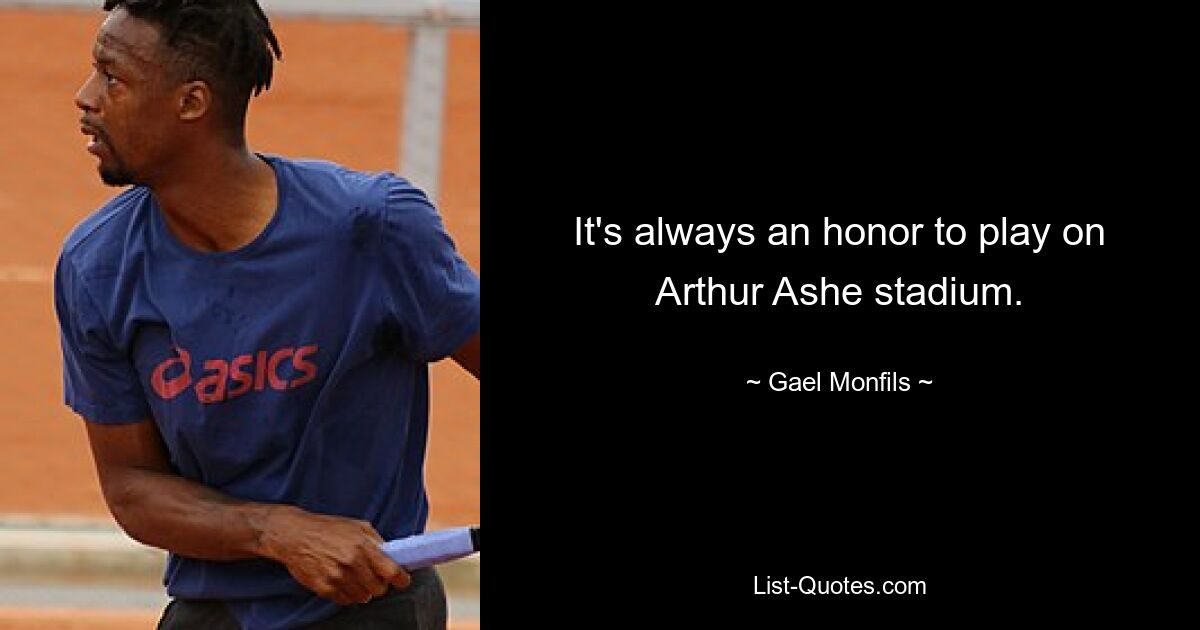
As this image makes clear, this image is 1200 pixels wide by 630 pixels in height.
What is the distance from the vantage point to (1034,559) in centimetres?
396

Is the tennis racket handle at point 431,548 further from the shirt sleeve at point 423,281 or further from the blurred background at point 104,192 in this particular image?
the blurred background at point 104,192

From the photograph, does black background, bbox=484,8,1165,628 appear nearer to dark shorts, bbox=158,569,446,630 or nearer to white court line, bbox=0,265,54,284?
dark shorts, bbox=158,569,446,630

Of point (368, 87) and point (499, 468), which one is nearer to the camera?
point (499, 468)

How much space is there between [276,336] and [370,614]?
1.50 ft

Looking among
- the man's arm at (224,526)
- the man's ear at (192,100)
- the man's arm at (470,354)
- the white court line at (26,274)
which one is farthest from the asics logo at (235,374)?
the white court line at (26,274)

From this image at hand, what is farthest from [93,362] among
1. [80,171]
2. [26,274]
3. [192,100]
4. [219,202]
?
[80,171]

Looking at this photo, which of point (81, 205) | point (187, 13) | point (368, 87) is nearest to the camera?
point (187, 13)

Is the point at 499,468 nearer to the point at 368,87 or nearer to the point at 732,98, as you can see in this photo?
the point at 732,98

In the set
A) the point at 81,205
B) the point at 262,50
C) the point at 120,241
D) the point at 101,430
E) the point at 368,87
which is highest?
the point at 368,87

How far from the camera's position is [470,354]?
161 inches

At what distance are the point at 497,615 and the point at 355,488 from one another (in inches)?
10.9

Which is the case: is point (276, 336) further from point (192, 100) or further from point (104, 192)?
point (104, 192)

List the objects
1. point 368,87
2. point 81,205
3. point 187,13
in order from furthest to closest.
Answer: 1. point 368,87
2. point 81,205
3. point 187,13

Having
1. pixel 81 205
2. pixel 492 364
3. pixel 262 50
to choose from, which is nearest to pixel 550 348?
pixel 492 364
